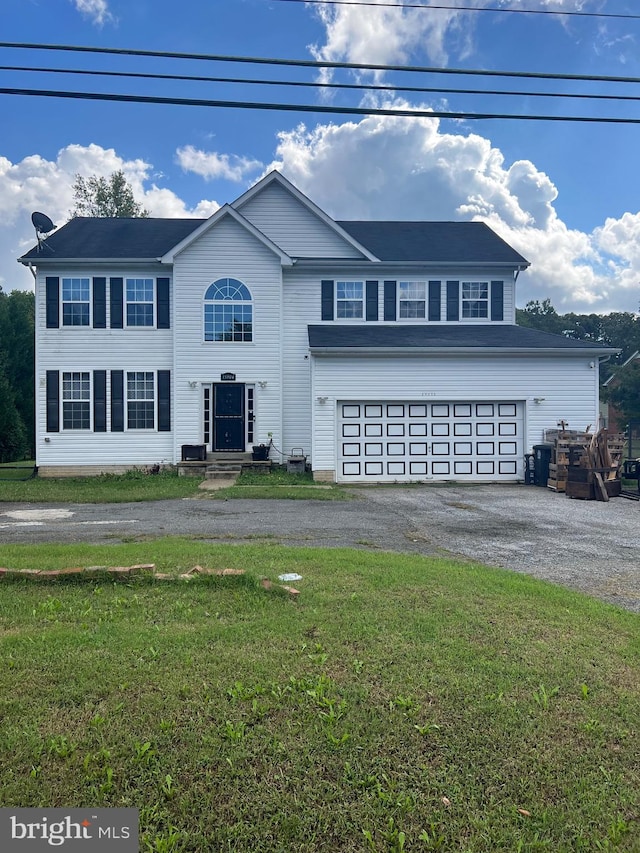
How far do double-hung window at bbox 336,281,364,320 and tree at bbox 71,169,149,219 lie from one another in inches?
839

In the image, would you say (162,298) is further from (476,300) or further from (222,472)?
(476,300)

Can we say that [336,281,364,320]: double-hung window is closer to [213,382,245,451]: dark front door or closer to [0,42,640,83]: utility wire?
[213,382,245,451]: dark front door

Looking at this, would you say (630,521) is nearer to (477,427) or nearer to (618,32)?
(477,427)

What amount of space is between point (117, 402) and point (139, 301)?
131 inches

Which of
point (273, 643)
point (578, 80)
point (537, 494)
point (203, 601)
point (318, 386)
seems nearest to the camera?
point (273, 643)

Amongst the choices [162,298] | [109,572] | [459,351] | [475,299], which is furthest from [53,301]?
[109,572]

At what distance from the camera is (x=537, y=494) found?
1381 centimetres

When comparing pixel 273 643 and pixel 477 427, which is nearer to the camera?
pixel 273 643

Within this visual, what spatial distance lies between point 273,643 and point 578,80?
8.08 metres

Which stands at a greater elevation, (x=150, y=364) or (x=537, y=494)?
(x=150, y=364)

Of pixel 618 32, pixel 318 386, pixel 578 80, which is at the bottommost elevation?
pixel 318 386

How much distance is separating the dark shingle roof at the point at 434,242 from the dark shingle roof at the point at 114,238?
6.18 meters

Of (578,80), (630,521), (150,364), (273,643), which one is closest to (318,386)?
(150,364)

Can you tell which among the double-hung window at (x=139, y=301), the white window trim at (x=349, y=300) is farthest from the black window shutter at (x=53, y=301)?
the white window trim at (x=349, y=300)
